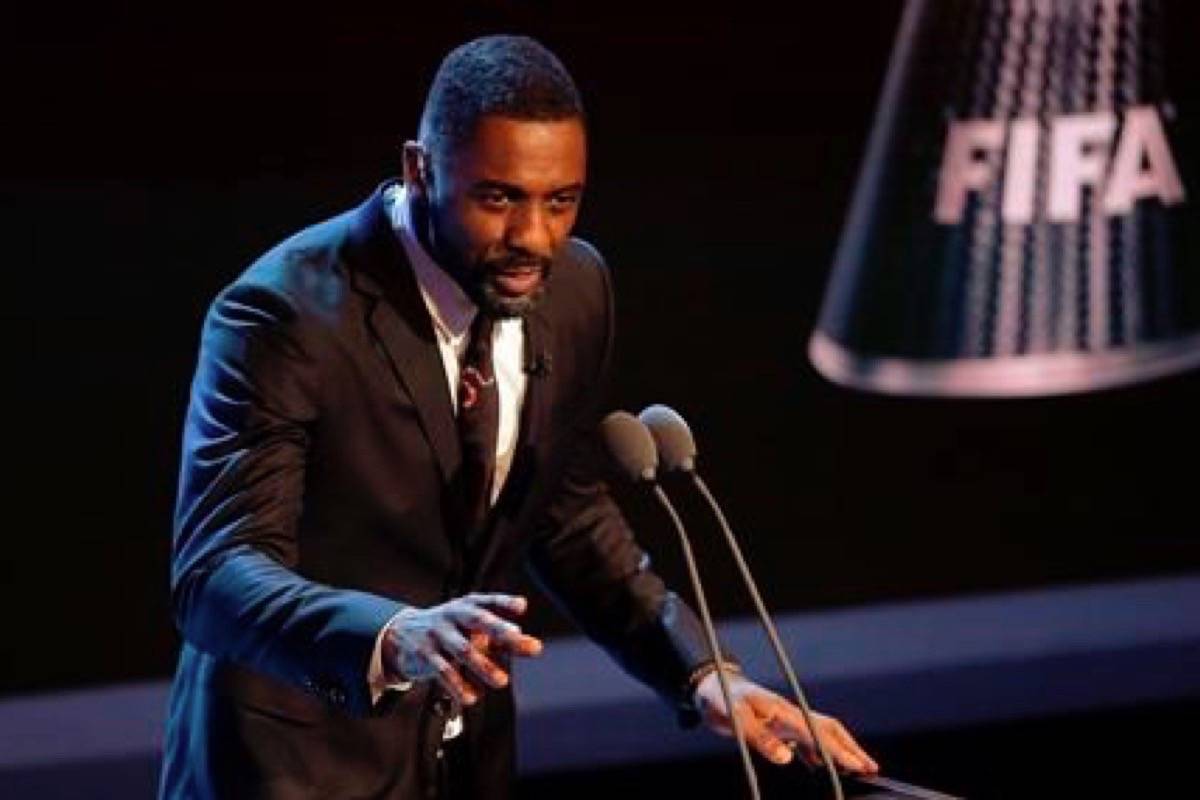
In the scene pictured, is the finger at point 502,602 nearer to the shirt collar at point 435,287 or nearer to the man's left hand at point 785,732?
the man's left hand at point 785,732

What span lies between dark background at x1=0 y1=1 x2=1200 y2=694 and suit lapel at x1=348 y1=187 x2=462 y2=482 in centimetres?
128

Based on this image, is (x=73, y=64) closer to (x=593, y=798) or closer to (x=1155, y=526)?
(x=593, y=798)

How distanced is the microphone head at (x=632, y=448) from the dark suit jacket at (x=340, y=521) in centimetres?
21

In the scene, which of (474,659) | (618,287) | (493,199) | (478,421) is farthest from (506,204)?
(618,287)

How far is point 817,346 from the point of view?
11.6ft

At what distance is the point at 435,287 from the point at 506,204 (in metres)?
0.17

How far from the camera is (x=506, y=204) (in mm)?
1810

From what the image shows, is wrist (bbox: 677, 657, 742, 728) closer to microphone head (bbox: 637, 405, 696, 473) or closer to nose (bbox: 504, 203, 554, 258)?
microphone head (bbox: 637, 405, 696, 473)

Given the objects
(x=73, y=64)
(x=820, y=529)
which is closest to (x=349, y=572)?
(x=73, y=64)

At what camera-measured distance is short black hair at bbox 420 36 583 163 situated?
1779 millimetres

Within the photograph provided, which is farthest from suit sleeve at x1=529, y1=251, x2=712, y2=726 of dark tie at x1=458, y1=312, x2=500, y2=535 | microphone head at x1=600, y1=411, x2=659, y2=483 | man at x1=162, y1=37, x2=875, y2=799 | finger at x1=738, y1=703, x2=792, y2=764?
microphone head at x1=600, y1=411, x2=659, y2=483

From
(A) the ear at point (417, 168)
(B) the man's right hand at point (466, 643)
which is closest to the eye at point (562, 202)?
(A) the ear at point (417, 168)

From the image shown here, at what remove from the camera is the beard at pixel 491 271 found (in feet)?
6.01

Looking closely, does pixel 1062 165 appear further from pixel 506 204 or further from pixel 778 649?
pixel 778 649
